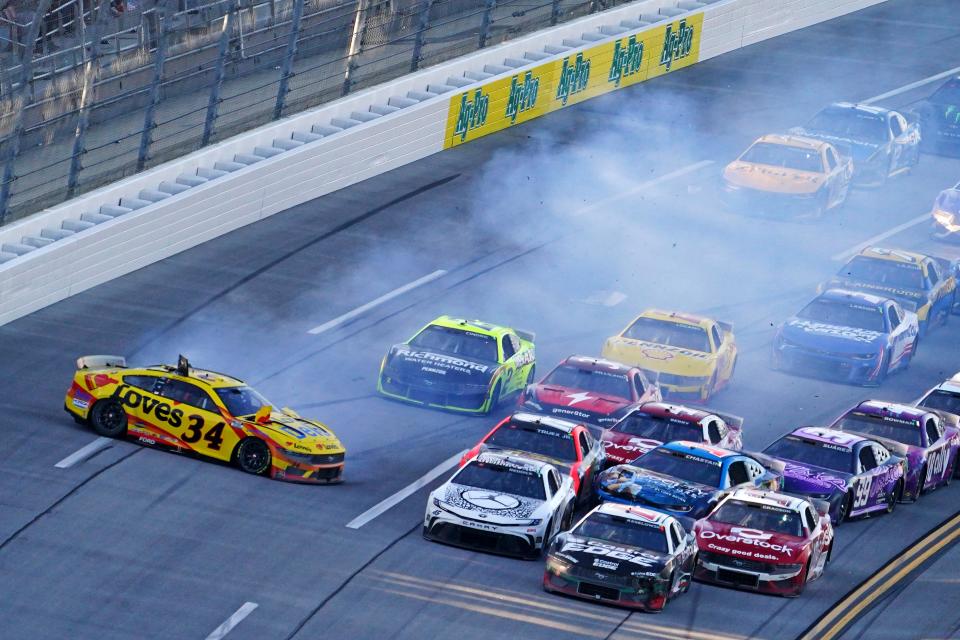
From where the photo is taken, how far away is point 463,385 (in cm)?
2677

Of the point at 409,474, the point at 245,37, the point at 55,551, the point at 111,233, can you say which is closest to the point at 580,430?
the point at 409,474

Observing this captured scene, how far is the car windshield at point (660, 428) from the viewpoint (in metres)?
25.3

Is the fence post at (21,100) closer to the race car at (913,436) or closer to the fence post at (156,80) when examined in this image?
the fence post at (156,80)

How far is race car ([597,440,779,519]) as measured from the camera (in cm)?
2306

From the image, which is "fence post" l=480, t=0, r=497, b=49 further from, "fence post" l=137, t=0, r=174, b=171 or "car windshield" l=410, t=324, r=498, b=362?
"car windshield" l=410, t=324, r=498, b=362

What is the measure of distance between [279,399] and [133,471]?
4001 mm

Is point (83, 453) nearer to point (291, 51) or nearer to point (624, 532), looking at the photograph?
point (624, 532)

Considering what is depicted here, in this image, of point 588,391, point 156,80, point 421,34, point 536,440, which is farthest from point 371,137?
point 536,440

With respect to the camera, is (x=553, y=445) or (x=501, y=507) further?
(x=553, y=445)

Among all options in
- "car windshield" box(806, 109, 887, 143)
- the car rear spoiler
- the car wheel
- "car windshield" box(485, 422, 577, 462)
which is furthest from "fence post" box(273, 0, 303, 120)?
the car wheel

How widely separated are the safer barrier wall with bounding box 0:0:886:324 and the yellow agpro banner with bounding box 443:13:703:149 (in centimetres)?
3

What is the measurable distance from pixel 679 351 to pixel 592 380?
7.33 ft

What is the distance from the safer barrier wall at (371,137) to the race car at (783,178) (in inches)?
204

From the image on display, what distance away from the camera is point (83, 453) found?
2347 cm
